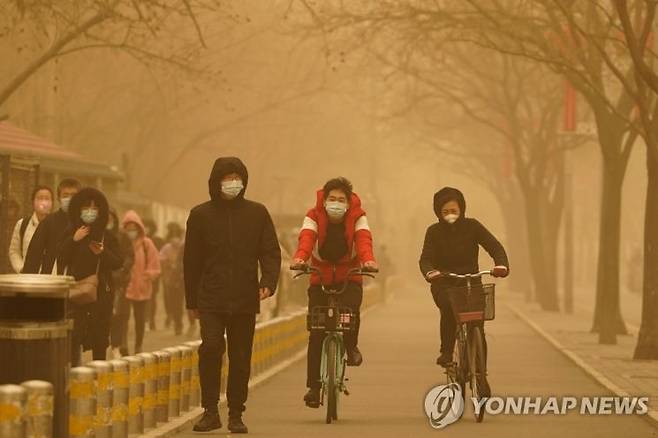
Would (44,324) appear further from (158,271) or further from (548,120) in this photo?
(548,120)

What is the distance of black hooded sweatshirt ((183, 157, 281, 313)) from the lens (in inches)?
578

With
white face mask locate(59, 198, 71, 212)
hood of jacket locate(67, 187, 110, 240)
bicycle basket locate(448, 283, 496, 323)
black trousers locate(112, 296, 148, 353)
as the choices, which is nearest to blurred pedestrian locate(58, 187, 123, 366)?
hood of jacket locate(67, 187, 110, 240)

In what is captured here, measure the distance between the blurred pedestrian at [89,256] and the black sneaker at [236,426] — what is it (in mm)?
1751

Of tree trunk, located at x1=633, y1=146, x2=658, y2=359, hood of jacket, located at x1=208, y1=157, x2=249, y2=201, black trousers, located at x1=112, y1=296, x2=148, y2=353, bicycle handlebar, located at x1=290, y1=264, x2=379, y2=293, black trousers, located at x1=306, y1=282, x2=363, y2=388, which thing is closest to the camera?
hood of jacket, located at x1=208, y1=157, x2=249, y2=201

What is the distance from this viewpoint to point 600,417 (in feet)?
56.7

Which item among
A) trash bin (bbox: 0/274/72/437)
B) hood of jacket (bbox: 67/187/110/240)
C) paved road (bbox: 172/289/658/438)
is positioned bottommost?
paved road (bbox: 172/289/658/438)

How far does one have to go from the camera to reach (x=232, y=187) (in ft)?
48.1

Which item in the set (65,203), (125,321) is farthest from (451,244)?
(125,321)

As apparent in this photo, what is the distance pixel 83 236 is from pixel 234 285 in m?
1.83

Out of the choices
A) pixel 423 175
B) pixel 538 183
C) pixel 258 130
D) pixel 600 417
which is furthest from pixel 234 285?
pixel 423 175

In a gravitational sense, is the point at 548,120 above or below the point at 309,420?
above

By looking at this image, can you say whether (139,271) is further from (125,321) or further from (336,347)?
(336,347)

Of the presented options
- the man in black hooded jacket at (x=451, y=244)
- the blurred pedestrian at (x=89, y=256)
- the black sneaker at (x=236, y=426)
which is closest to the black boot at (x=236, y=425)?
the black sneaker at (x=236, y=426)

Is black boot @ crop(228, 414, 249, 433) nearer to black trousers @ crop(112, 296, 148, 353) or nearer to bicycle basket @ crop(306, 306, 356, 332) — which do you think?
bicycle basket @ crop(306, 306, 356, 332)
